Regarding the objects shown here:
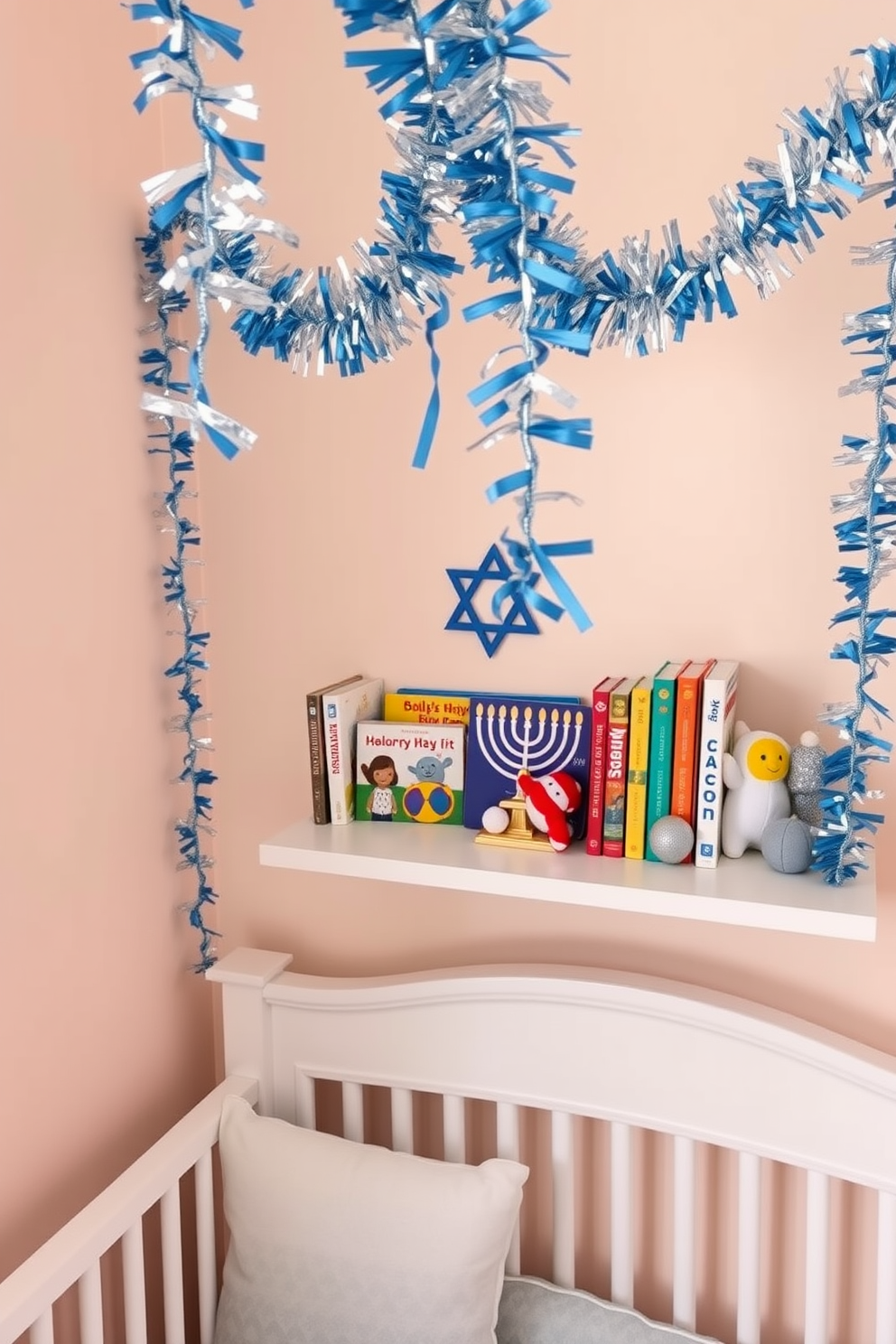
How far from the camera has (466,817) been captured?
1.49m

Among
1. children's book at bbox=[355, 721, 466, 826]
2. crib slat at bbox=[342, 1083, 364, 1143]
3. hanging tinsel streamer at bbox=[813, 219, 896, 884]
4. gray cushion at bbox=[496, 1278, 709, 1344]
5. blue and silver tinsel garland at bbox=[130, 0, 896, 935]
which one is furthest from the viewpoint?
crib slat at bbox=[342, 1083, 364, 1143]

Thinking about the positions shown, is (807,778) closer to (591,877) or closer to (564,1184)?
(591,877)

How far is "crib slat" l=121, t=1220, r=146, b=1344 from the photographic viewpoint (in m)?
1.36

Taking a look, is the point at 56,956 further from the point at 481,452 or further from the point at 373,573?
the point at 481,452

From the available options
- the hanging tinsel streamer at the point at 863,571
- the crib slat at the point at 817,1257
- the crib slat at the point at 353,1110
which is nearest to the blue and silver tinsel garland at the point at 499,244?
the hanging tinsel streamer at the point at 863,571

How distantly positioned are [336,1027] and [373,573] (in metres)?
0.67

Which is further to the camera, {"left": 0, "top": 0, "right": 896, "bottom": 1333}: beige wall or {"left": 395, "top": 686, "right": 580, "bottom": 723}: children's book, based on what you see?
{"left": 395, "top": 686, "right": 580, "bottom": 723}: children's book

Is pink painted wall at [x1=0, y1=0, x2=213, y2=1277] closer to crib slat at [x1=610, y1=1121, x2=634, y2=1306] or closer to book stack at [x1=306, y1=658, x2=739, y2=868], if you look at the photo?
book stack at [x1=306, y1=658, x2=739, y2=868]

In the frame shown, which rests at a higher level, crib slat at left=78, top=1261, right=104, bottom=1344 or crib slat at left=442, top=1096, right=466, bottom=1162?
crib slat at left=442, top=1096, right=466, bottom=1162

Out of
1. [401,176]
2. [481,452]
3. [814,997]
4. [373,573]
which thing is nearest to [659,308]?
[401,176]

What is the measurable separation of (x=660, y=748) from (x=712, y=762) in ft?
0.21

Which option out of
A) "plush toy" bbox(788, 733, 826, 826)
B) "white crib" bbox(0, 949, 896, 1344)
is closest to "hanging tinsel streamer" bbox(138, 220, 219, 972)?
"white crib" bbox(0, 949, 896, 1344)

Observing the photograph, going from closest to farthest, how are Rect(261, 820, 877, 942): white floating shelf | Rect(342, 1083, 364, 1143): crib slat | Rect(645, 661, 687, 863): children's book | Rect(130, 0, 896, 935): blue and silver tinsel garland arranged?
Rect(130, 0, 896, 935): blue and silver tinsel garland
Rect(261, 820, 877, 942): white floating shelf
Rect(645, 661, 687, 863): children's book
Rect(342, 1083, 364, 1143): crib slat

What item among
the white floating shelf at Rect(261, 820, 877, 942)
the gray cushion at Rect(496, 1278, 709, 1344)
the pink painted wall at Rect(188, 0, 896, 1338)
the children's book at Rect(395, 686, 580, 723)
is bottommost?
the gray cushion at Rect(496, 1278, 709, 1344)
